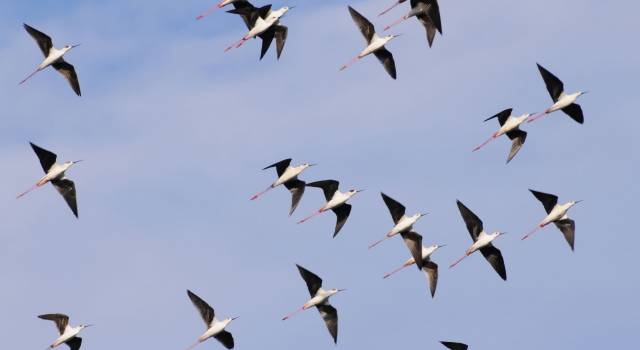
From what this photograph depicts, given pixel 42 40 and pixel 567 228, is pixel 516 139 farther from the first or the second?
pixel 42 40

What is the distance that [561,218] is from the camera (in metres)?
69.0

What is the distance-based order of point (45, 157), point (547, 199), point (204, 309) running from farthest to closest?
point (547, 199)
point (45, 157)
point (204, 309)

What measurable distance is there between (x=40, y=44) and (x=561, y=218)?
1860cm

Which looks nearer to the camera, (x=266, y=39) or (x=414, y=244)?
(x=266, y=39)

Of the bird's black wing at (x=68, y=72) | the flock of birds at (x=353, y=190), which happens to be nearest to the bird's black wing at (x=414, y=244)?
the flock of birds at (x=353, y=190)

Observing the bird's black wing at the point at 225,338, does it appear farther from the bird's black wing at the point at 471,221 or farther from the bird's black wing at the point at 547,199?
the bird's black wing at the point at 547,199

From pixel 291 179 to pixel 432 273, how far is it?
244 inches

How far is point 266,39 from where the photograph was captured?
68500 millimetres

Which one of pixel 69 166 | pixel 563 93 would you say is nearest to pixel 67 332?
pixel 69 166

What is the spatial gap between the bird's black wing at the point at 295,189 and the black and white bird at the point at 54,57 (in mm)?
7719

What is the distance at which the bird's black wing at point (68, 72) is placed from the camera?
66812mm

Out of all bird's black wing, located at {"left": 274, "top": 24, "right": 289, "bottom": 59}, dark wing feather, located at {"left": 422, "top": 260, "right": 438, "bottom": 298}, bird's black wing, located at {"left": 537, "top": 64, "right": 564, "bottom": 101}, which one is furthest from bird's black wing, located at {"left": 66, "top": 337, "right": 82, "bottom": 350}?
bird's black wing, located at {"left": 537, "top": 64, "right": 564, "bottom": 101}

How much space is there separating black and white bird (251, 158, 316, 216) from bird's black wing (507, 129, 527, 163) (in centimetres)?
696

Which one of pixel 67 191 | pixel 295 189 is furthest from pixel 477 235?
pixel 67 191
